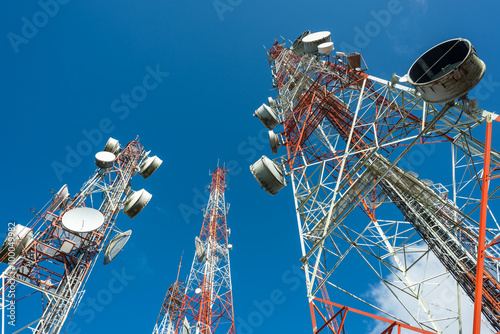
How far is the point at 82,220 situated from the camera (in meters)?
16.1

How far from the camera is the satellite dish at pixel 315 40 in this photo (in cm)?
1766

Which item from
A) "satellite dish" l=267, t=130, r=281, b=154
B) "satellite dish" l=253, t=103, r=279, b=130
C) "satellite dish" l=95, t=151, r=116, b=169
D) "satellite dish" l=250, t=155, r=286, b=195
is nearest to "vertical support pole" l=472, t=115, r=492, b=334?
"satellite dish" l=250, t=155, r=286, b=195

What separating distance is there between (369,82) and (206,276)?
66.2 ft

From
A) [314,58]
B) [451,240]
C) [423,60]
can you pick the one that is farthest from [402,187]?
[314,58]

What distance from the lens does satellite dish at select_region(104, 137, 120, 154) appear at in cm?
2191

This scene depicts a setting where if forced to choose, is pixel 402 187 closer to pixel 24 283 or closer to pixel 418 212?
pixel 418 212

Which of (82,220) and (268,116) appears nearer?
(82,220)

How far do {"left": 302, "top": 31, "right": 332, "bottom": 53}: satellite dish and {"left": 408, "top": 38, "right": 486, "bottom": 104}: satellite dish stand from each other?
8.76m

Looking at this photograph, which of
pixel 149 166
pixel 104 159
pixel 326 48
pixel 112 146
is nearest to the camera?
pixel 326 48

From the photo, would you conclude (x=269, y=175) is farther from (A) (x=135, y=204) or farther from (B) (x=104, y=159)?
(B) (x=104, y=159)

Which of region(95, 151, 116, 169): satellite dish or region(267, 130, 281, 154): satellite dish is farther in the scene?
region(95, 151, 116, 169): satellite dish

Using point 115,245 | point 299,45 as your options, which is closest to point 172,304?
point 115,245

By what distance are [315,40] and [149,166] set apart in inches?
611

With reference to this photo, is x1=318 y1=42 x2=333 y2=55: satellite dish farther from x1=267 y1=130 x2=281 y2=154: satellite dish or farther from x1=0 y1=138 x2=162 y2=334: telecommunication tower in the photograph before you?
x1=0 y1=138 x2=162 y2=334: telecommunication tower
